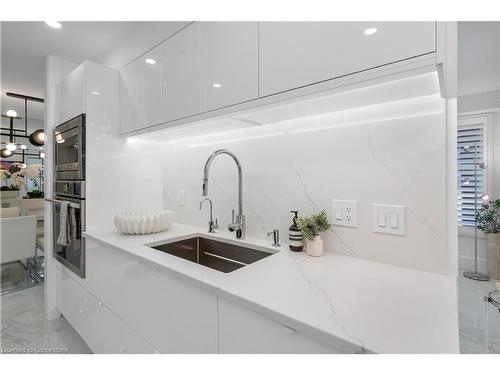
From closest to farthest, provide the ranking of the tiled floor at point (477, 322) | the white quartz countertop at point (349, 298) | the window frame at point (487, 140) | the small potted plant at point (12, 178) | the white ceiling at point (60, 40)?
the white quartz countertop at point (349, 298)
the tiled floor at point (477, 322)
the white ceiling at point (60, 40)
the window frame at point (487, 140)
the small potted plant at point (12, 178)

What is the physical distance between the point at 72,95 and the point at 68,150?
0.42 m

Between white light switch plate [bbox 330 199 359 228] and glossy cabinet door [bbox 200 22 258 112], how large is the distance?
63 cm

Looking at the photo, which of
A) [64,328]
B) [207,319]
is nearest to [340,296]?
[207,319]

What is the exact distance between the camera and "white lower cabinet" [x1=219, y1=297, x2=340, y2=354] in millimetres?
643

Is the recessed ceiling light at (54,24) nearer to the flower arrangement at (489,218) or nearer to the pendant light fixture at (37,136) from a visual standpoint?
the pendant light fixture at (37,136)

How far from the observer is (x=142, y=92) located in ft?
5.66

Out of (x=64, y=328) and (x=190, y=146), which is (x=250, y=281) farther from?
(x=64, y=328)

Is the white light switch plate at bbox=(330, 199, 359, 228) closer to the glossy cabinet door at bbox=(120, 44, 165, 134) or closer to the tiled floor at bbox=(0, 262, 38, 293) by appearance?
the glossy cabinet door at bbox=(120, 44, 165, 134)

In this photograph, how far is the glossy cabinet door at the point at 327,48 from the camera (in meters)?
0.75

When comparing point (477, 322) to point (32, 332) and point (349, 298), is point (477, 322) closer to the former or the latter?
point (349, 298)

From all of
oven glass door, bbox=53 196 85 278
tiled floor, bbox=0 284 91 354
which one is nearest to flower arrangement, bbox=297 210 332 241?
oven glass door, bbox=53 196 85 278

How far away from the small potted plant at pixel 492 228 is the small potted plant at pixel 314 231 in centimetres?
321

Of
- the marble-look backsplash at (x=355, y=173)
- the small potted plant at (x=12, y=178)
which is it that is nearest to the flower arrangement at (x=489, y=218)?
the marble-look backsplash at (x=355, y=173)
